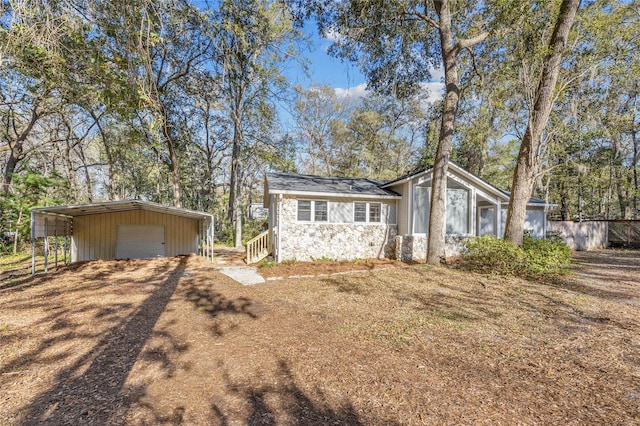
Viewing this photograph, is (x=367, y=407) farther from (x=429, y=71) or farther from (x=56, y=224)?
(x=429, y=71)

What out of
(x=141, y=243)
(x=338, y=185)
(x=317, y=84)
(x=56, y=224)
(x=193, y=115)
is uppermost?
(x=317, y=84)

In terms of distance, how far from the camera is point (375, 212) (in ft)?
36.8

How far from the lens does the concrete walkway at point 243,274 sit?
7.39 m

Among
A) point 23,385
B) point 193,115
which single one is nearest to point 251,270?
point 23,385

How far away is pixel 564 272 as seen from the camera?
7391 millimetres

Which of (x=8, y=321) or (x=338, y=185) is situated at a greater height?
(x=338, y=185)

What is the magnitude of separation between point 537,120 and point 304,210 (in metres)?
7.83

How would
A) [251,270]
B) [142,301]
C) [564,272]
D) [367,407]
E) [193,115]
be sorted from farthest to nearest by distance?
[193,115]
[251,270]
[564,272]
[142,301]
[367,407]

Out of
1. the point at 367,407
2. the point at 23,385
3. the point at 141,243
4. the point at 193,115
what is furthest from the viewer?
the point at 193,115

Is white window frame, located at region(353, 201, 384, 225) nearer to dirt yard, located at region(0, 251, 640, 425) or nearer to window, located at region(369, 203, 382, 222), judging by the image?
window, located at region(369, 203, 382, 222)

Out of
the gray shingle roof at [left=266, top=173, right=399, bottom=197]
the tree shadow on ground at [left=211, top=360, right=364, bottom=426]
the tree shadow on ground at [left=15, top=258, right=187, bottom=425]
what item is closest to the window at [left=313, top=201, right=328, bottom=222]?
the gray shingle roof at [left=266, top=173, right=399, bottom=197]

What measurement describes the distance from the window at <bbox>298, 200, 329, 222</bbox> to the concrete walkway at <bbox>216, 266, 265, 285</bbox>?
266 centimetres

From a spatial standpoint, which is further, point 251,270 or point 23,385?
point 251,270

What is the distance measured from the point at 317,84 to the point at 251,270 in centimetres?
1886
